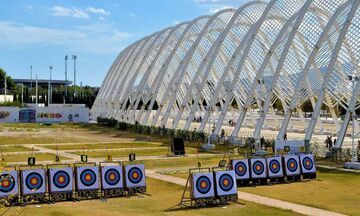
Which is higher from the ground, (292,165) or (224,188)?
(292,165)

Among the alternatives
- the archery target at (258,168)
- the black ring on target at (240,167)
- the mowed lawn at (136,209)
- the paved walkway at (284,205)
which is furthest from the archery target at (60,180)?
the archery target at (258,168)

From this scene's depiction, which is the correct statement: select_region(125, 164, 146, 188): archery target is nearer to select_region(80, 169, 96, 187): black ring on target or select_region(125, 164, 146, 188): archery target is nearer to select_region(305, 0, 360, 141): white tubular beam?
select_region(80, 169, 96, 187): black ring on target

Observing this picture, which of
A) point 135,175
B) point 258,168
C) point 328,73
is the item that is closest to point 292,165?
point 258,168

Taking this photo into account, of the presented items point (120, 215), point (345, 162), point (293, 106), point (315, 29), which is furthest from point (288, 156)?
point (315, 29)

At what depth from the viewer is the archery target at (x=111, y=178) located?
85.1 feet

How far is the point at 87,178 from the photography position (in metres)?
25.7

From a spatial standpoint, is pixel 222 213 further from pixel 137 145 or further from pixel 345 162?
pixel 137 145

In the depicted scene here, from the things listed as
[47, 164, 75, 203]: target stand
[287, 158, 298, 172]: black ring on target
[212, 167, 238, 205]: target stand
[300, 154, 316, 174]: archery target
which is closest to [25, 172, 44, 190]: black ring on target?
[47, 164, 75, 203]: target stand

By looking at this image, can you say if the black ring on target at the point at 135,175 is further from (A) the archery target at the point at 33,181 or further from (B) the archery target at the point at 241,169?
(B) the archery target at the point at 241,169

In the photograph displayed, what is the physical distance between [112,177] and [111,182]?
0.84 ft

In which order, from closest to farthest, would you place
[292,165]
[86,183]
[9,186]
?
[9,186] → [86,183] → [292,165]

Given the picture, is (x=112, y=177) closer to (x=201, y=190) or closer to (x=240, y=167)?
(x=201, y=190)

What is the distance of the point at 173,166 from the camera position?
38.8 meters

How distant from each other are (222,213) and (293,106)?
95.5 feet
